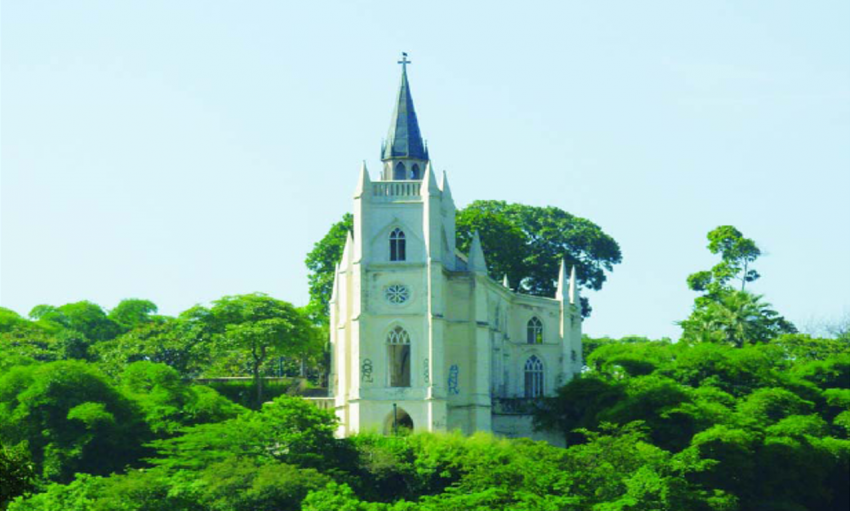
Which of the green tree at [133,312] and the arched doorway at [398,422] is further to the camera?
the green tree at [133,312]

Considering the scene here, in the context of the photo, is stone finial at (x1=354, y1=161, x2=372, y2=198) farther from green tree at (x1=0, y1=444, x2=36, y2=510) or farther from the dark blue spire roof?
green tree at (x1=0, y1=444, x2=36, y2=510)

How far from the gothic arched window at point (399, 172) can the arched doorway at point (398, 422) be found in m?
9.10

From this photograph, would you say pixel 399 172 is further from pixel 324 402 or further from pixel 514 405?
pixel 514 405

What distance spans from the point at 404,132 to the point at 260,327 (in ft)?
35.0

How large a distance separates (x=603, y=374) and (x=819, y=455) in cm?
940

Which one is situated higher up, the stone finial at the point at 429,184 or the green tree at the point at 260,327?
the stone finial at the point at 429,184

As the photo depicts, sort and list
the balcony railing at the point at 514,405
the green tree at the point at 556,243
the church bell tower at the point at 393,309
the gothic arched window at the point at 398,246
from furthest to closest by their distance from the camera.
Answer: the green tree at the point at 556,243 < the balcony railing at the point at 514,405 < the gothic arched window at the point at 398,246 < the church bell tower at the point at 393,309

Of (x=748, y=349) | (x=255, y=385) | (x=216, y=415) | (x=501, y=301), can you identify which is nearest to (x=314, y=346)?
(x=255, y=385)

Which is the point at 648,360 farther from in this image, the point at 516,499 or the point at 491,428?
the point at 516,499

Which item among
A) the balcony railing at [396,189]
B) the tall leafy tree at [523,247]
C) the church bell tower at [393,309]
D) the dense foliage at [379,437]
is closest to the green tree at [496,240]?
the tall leafy tree at [523,247]

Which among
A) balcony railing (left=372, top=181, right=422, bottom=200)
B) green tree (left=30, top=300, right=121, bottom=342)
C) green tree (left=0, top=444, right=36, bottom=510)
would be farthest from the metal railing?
green tree (left=0, top=444, right=36, bottom=510)

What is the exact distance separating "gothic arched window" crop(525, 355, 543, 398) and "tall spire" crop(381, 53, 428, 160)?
34.9ft

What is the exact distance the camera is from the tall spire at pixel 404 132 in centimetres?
6406

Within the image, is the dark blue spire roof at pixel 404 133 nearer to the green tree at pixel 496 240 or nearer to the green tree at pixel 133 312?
the green tree at pixel 496 240
